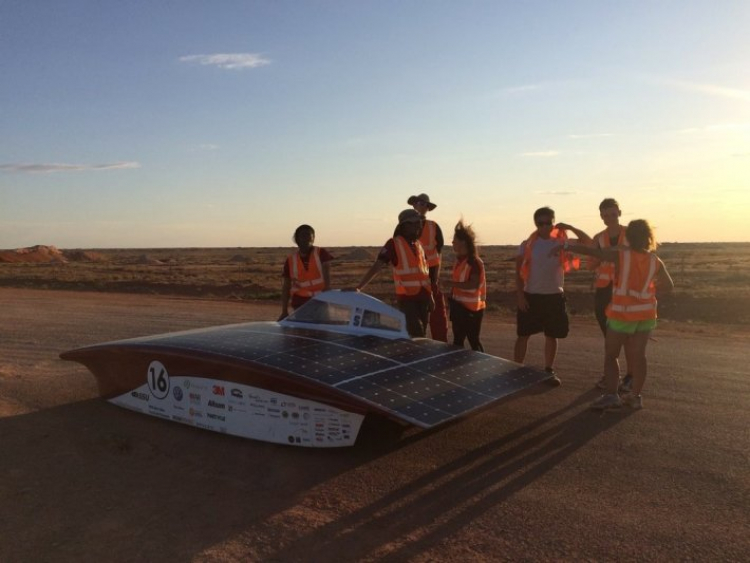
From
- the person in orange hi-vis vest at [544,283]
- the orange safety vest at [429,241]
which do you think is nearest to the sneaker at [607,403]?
the person in orange hi-vis vest at [544,283]

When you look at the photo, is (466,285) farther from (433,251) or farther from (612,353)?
(612,353)

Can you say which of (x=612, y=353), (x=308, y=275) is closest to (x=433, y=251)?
(x=308, y=275)

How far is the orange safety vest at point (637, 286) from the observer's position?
659 centimetres

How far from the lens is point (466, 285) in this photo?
24.9 ft

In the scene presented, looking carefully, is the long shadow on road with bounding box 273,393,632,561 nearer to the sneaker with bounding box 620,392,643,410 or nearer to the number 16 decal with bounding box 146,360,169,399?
the sneaker with bounding box 620,392,643,410

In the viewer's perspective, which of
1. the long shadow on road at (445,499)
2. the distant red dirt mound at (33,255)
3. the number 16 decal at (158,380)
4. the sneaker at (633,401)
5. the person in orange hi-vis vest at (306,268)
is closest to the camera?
the long shadow on road at (445,499)

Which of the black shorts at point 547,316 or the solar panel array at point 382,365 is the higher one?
the black shorts at point 547,316

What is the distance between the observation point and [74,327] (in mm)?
13781

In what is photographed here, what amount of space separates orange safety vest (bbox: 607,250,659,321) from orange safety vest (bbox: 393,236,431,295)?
2.15 meters

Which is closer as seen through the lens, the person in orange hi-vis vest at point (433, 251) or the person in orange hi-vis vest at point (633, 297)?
the person in orange hi-vis vest at point (633, 297)

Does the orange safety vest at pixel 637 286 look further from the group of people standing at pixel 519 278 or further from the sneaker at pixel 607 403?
the sneaker at pixel 607 403

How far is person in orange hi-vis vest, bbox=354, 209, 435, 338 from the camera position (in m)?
7.34

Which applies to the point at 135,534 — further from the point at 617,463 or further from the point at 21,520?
the point at 617,463

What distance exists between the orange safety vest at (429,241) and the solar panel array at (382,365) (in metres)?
1.46
